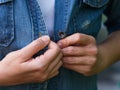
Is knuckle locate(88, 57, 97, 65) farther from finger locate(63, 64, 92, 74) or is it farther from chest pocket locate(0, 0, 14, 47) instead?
chest pocket locate(0, 0, 14, 47)

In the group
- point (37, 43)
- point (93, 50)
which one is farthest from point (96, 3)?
point (37, 43)

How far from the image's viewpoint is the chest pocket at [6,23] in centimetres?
94

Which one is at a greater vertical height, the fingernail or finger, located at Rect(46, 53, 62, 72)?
the fingernail

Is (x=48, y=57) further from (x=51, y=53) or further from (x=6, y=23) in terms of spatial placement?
(x=6, y=23)

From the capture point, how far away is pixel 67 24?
39.8 inches

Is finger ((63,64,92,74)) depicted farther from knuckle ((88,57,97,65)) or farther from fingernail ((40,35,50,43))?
fingernail ((40,35,50,43))

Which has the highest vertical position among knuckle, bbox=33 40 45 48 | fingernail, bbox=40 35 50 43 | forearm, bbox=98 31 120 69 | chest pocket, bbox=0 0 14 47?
chest pocket, bbox=0 0 14 47

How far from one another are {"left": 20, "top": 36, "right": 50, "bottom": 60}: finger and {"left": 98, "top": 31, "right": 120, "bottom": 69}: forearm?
9.5 inches

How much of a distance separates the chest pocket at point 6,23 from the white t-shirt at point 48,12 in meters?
0.11

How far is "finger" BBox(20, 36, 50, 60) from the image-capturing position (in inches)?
37.0

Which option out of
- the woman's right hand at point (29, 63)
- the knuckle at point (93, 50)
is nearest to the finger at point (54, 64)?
the woman's right hand at point (29, 63)

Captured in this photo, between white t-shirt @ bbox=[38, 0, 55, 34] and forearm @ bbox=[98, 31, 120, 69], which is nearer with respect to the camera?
white t-shirt @ bbox=[38, 0, 55, 34]

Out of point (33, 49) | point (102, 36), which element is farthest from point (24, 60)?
point (102, 36)

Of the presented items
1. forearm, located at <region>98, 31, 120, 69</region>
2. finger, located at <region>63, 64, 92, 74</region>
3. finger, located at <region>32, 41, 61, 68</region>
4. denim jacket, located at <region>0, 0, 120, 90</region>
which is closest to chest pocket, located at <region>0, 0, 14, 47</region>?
denim jacket, located at <region>0, 0, 120, 90</region>
